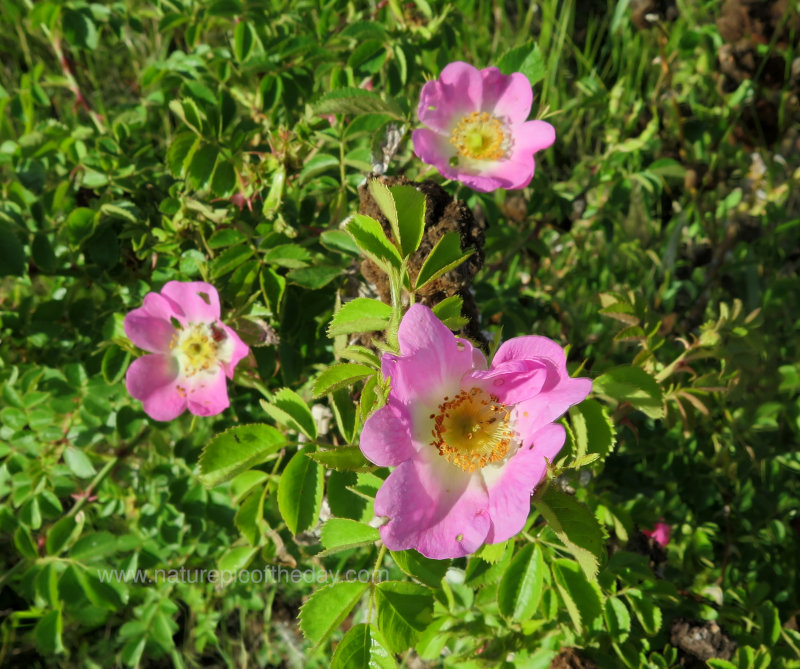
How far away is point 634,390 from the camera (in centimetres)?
95

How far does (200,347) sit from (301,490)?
1.72 feet

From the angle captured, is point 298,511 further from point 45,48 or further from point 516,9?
point 516,9

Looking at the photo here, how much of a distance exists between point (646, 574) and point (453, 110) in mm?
992

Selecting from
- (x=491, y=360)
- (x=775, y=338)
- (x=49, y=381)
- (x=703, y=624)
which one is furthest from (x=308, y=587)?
(x=775, y=338)

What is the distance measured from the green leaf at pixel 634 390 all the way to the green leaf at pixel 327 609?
456 mm

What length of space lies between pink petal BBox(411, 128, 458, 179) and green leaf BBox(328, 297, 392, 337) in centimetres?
42

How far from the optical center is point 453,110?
54.7 inches

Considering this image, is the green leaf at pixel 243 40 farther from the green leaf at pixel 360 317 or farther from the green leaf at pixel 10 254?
the green leaf at pixel 360 317

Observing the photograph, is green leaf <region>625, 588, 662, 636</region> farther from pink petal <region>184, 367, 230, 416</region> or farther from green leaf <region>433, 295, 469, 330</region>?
pink petal <region>184, 367, 230, 416</region>

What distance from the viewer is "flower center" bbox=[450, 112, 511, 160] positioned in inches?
53.3

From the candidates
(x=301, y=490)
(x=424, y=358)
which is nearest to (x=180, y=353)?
(x=301, y=490)

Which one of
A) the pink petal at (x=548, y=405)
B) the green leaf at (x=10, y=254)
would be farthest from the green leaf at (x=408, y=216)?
the green leaf at (x=10, y=254)

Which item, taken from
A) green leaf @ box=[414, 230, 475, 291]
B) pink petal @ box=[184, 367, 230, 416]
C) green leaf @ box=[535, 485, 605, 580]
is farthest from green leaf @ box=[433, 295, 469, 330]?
pink petal @ box=[184, 367, 230, 416]

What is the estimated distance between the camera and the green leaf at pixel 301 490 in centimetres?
95
